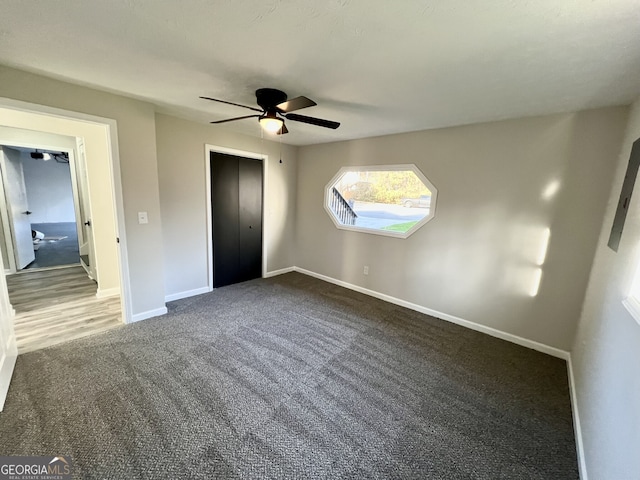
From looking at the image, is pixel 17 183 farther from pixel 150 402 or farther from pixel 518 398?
pixel 518 398

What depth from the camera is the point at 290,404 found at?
1858 millimetres

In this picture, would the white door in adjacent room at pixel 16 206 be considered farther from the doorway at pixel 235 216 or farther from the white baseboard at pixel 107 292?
the doorway at pixel 235 216

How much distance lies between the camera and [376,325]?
3.08m

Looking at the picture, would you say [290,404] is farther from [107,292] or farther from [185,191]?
[107,292]

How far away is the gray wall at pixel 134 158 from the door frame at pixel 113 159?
0.11 feet

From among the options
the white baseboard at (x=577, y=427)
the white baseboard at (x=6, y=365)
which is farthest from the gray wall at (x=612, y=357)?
the white baseboard at (x=6, y=365)

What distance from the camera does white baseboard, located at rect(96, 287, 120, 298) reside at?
11.7 ft

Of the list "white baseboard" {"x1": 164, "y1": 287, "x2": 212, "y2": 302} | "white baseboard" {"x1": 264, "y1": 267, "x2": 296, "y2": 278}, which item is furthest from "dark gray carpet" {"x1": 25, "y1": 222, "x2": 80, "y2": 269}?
"white baseboard" {"x1": 264, "y1": 267, "x2": 296, "y2": 278}

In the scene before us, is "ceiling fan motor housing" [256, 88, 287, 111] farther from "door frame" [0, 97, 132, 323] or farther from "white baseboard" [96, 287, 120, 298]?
"white baseboard" [96, 287, 120, 298]

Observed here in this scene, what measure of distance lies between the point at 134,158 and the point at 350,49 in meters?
2.47

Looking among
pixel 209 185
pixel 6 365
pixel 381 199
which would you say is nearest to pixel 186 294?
pixel 209 185

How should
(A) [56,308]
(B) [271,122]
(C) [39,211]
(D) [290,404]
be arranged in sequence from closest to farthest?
1. (D) [290,404]
2. (B) [271,122]
3. (A) [56,308]
4. (C) [39,211]

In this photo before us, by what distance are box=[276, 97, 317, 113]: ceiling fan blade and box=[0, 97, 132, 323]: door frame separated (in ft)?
5.91

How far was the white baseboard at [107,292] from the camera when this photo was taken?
3553mm
